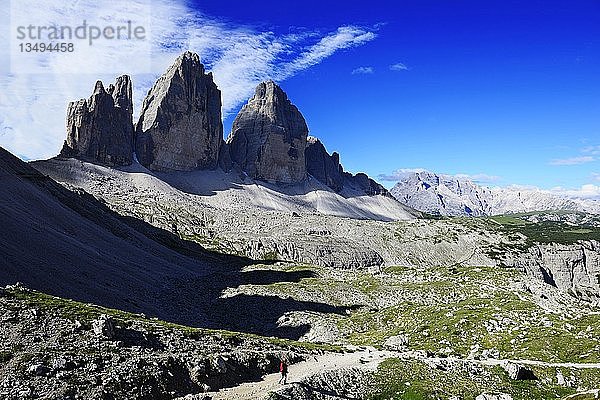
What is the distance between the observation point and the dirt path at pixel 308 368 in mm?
31469

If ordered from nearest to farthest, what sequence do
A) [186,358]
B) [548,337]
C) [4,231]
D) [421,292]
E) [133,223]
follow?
[186,358] → [548,337] → [4,231] → [421,292] → [133,223]

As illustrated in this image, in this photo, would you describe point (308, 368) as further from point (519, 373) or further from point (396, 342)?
point (396, 342)

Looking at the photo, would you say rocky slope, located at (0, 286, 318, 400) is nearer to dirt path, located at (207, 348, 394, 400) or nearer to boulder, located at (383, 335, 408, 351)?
dirt path, located at (207, 348, 394, 400)

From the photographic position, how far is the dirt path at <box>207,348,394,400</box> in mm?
31469

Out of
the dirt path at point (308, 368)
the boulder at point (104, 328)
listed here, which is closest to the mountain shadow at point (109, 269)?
the dirt path at point (308, 368)

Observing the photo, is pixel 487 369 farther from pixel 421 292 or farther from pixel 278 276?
pixel 278 276

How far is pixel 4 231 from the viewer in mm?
71250

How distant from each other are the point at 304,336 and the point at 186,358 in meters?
41.7

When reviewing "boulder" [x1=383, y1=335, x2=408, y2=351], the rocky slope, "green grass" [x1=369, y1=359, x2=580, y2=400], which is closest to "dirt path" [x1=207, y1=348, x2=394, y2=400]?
the rocky slope

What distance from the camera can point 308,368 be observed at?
1617 inches

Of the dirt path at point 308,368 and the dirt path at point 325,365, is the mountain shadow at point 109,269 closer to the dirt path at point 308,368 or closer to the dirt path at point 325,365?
the dirt path at point 308,368

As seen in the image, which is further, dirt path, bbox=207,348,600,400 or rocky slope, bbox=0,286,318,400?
dirt path, bbox=207,348,600,400

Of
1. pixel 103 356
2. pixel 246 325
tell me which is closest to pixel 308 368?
pixel 103 356

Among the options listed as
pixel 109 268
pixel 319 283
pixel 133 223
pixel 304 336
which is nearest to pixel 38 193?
pixel 109 268
